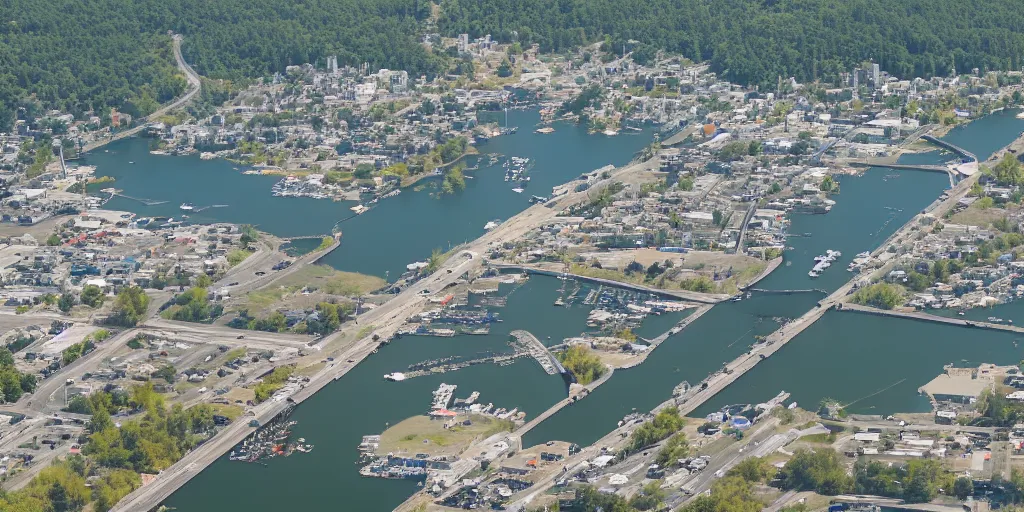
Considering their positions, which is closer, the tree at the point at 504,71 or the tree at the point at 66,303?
the tree at the point at 66,303

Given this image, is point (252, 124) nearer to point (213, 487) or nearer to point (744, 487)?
point (213, 487)

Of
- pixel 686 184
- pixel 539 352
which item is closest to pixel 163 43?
pixel 686 184

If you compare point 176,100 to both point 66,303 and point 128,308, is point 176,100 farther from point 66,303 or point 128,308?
point 128,308

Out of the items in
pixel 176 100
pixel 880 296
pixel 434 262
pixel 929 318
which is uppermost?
pixel 880 296

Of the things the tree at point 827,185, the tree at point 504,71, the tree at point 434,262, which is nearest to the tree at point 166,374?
the tree at point 434,262

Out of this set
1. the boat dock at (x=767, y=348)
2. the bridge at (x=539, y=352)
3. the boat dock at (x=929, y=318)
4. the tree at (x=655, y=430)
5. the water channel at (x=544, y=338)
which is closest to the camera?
the tree at (x=655, y=430)

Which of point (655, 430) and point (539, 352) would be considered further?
point (539, 352)

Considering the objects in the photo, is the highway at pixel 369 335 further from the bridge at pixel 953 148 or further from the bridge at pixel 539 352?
the bridge at pixel 953 148
